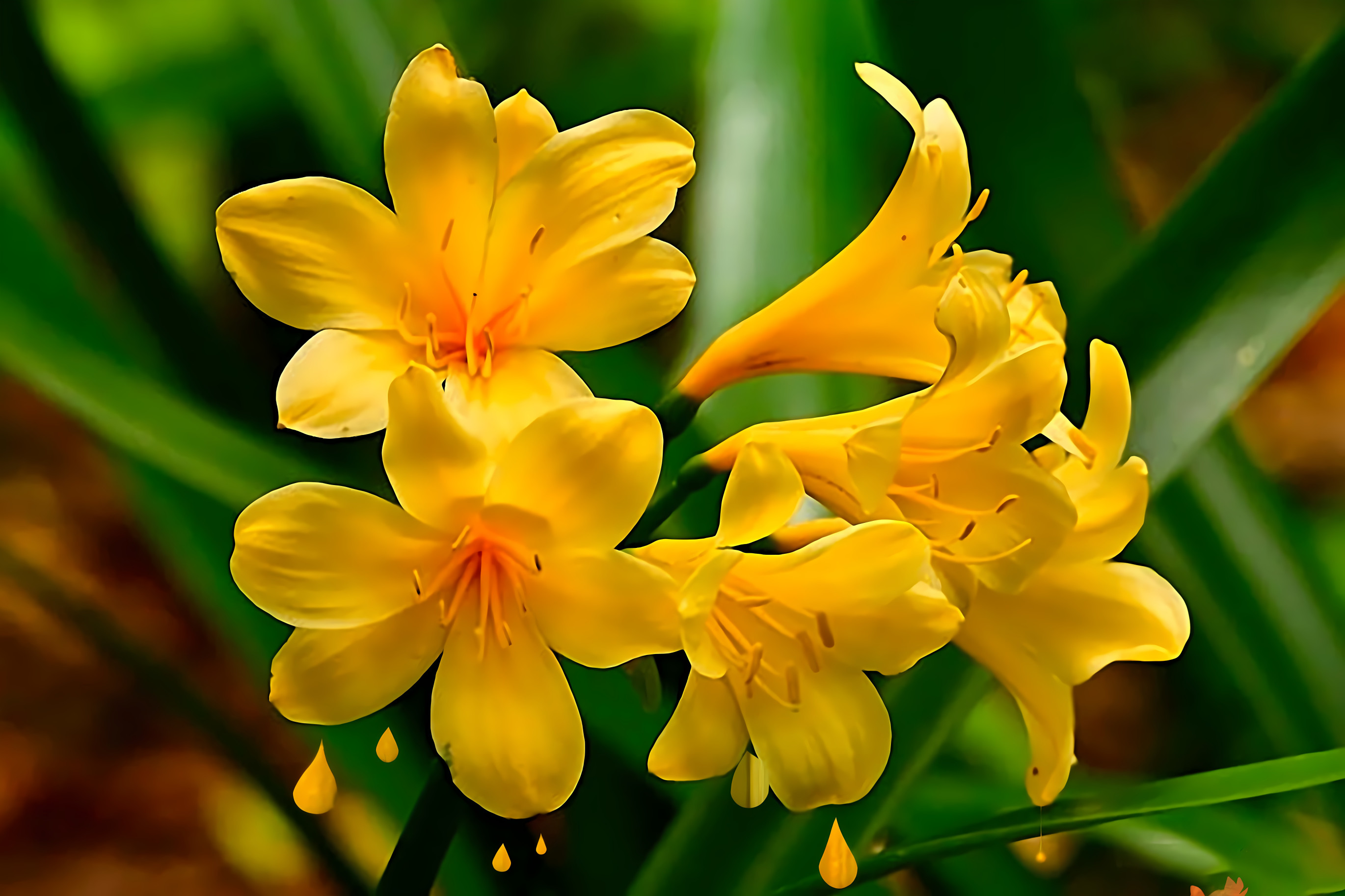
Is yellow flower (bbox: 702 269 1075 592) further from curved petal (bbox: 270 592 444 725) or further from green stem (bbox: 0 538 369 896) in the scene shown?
green stem (bbox: 0 538 369 896)

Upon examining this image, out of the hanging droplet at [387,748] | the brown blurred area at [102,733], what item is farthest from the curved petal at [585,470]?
the brown blurred area at [102,733]

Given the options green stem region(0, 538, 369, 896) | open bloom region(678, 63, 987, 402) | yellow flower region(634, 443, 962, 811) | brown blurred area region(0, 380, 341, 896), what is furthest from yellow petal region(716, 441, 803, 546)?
brown blurred area region(0, 380, 341, 896)

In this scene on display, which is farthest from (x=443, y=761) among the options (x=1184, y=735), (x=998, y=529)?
(x=1184, y=735)

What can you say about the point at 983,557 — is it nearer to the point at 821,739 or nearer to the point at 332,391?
the point at 821,739

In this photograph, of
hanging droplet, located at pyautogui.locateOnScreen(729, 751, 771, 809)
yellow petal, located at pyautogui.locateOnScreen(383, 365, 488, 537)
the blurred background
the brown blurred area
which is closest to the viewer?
yellow petal, located at pyautogui.locateOnScreen(383, 365, 488, 537)

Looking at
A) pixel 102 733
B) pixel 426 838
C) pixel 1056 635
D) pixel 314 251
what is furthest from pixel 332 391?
pixel 102 733

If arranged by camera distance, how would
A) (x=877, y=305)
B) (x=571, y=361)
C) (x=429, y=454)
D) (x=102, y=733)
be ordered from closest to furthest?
(x=429, y=454) → (x=877, y=305) → (x=571, y=361) → (x=102, y=733)

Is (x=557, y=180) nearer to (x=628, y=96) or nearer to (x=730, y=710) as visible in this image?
(x=730, y=710)
